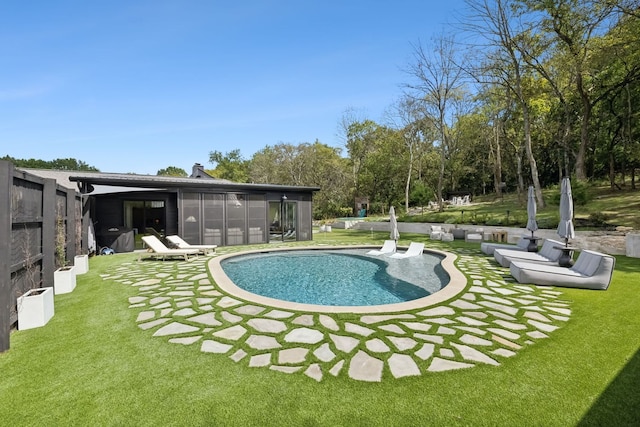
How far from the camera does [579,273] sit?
20.4ft

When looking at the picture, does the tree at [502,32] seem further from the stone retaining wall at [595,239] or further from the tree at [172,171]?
the tree at [172,171]

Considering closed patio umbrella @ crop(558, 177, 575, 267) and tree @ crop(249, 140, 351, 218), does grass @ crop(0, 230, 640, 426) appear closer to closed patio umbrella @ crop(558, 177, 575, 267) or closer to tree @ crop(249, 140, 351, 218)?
closed patio umbrella @ crop(558, 177, 575, 267)

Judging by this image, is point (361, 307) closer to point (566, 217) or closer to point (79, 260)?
point (566, 217)

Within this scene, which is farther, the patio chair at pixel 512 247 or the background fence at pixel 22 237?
the patio chair at pixel 512 247

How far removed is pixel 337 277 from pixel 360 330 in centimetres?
462

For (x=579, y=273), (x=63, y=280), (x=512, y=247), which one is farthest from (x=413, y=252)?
(x=63, y=280)

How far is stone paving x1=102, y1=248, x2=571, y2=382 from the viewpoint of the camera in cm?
315

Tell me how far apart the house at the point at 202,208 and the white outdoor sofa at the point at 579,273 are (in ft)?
34.6

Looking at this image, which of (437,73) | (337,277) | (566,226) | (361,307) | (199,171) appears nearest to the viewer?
(361,307)

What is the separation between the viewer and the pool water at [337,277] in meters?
6.72

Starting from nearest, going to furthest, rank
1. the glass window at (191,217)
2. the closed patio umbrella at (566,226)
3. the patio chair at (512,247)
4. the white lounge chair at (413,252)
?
1. the closed patio umbrella at (566,226)
2. the patio chair at (512,247)
3. the white lounge chair at (413,252)
4. the glass window at (191,217)

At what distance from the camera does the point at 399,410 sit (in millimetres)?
2426

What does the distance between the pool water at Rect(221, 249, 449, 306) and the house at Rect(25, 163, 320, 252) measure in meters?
2.75

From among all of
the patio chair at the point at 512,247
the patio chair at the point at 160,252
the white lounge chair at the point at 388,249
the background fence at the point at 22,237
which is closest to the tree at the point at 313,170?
the white lounge chair at the point at 388,249
